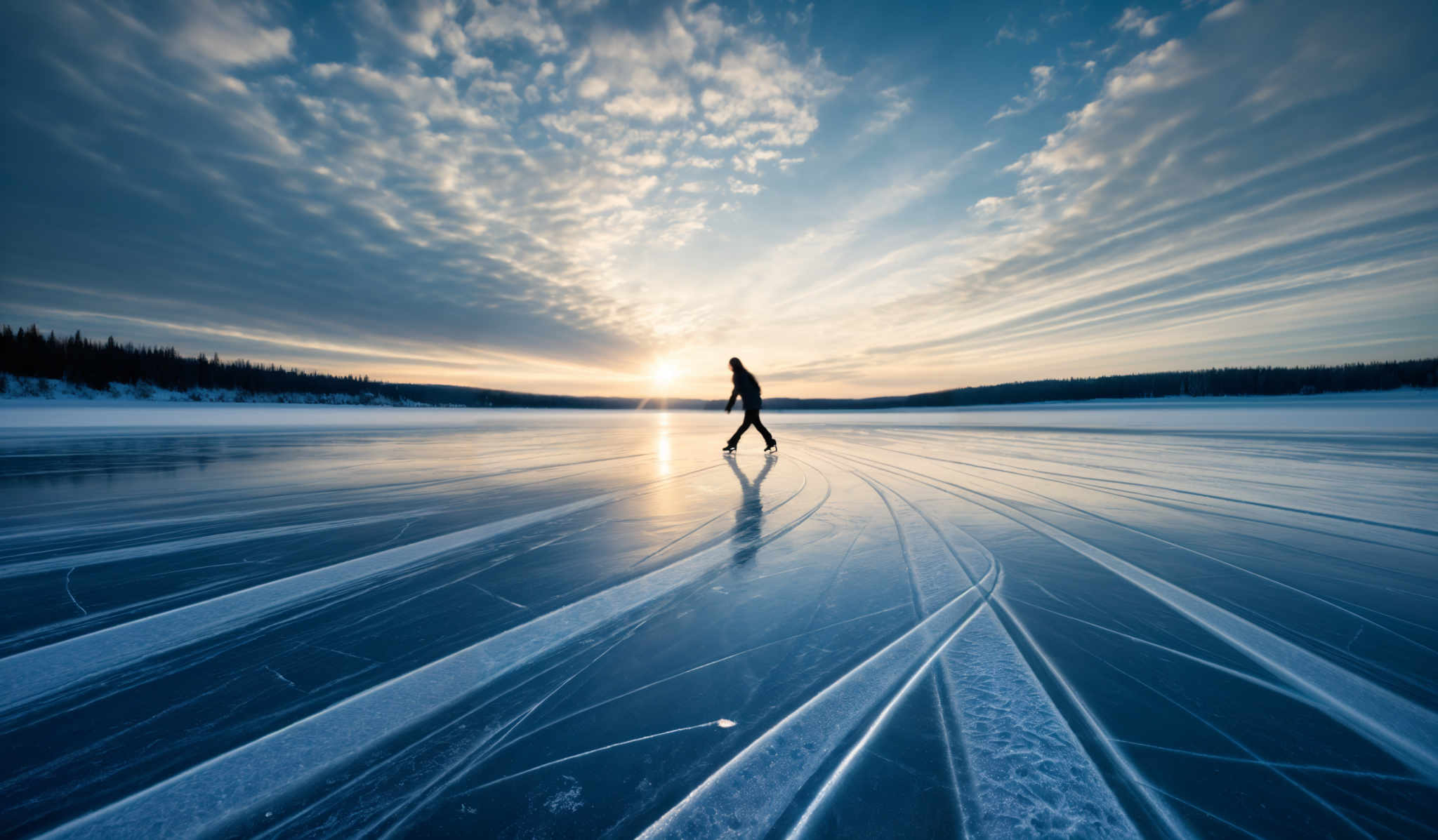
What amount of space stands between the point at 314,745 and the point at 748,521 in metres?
2.90

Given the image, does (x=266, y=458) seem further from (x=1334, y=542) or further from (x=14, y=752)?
(x=1334, y=542)

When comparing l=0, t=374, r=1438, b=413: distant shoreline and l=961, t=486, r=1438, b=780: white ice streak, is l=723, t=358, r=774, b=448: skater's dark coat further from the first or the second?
l=0, t=374, r=1438, b=413: distant shoreline

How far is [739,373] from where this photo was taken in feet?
31.3

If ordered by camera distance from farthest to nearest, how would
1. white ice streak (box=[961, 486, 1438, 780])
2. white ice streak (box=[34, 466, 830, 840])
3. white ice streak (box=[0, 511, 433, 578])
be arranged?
white ice streak (box=[0, 511, 433, 578]) < white ice streak (box=[961, 486, 1438, 780]) < white ice streak (box=[34, 466, 830, 840])

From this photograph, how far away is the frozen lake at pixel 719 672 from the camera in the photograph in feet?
3.82

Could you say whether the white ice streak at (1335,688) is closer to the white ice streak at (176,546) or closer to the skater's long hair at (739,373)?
the white ice streak at (176,546)

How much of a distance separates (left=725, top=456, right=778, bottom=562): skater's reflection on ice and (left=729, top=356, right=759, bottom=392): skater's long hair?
343 centimetres

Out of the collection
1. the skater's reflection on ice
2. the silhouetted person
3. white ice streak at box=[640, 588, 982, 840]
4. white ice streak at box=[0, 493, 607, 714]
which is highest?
the silhouetted person

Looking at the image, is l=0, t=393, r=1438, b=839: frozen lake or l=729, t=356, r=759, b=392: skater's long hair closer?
l=0, t=393, r=1438, b=839: frozen lake

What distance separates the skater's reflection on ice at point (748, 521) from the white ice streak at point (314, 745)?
1.13 metres

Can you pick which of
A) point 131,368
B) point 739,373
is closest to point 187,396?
point 131,368

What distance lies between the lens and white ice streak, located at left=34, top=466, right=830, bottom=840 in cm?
110

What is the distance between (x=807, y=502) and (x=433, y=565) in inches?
121

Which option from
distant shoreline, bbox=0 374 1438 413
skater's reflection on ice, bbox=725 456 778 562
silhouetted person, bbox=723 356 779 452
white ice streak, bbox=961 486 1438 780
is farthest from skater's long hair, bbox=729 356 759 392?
distant shoreline, bbox=0 374 1438 413
